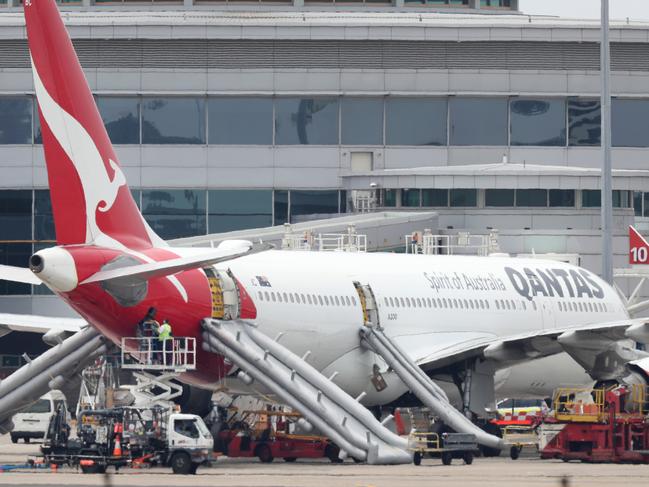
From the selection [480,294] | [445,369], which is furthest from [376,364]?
[480,294]

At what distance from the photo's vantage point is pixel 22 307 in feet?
251

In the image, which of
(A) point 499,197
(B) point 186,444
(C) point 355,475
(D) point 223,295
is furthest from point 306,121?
(C) point 355,475

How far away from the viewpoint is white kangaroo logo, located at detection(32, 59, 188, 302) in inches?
1494

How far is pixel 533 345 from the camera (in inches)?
1833

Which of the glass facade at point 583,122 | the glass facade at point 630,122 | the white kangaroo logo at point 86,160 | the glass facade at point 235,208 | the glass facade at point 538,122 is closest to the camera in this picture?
the white kangaroo logo at point 86,160

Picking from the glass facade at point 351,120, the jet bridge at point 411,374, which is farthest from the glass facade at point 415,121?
the jet bridge at point 411,374

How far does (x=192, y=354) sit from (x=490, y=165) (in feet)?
119

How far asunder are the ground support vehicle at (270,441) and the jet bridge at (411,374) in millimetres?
2664

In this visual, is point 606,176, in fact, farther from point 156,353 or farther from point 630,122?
point 156,353

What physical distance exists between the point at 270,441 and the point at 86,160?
9.89 m

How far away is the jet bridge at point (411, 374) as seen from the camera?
4409 centimetres

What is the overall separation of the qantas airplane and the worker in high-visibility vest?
12.5 inches

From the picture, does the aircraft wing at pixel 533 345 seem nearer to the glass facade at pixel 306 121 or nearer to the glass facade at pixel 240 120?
the glass facade at pixel 306 121

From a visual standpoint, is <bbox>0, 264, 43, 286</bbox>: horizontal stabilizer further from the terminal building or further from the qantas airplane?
the terminal building
